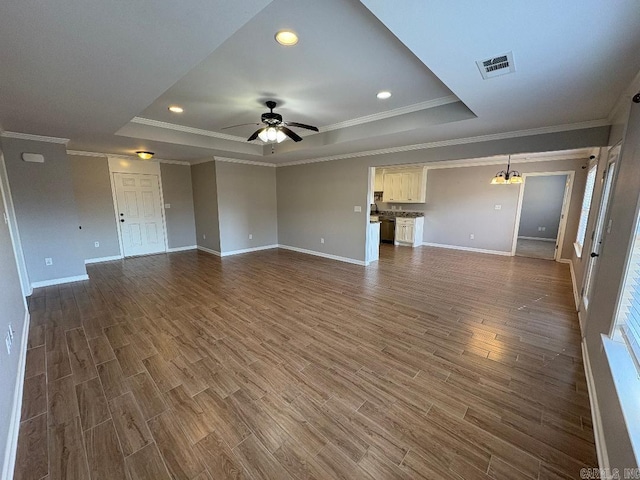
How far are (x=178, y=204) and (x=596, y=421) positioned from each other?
26.2 ft

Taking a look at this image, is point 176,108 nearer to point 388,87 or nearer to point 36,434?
point 388,87

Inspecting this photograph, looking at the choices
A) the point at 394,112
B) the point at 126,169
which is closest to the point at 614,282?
the point at 394,112

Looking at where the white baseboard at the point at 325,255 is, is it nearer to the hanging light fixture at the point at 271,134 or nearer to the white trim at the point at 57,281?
the hanging light fixture at the point at 271,134

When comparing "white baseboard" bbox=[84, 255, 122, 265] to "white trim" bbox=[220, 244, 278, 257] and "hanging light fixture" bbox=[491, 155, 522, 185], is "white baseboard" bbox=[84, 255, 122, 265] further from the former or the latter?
"hanging light fixture" bbox=[491, 155, 522, 185]

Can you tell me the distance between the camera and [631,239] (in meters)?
1.67

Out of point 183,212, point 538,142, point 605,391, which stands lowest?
point 605,391

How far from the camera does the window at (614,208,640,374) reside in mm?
1528

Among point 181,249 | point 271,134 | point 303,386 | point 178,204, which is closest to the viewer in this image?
point 303,386

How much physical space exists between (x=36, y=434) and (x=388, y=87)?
3.99 m

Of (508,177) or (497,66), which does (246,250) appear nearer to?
(497,66)

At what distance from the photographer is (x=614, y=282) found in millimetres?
1839

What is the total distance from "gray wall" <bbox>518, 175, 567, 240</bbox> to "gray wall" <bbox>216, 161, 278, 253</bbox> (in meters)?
8.34

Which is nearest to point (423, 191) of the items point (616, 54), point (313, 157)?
point (313, 157)

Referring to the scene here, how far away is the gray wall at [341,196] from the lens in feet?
13.4
